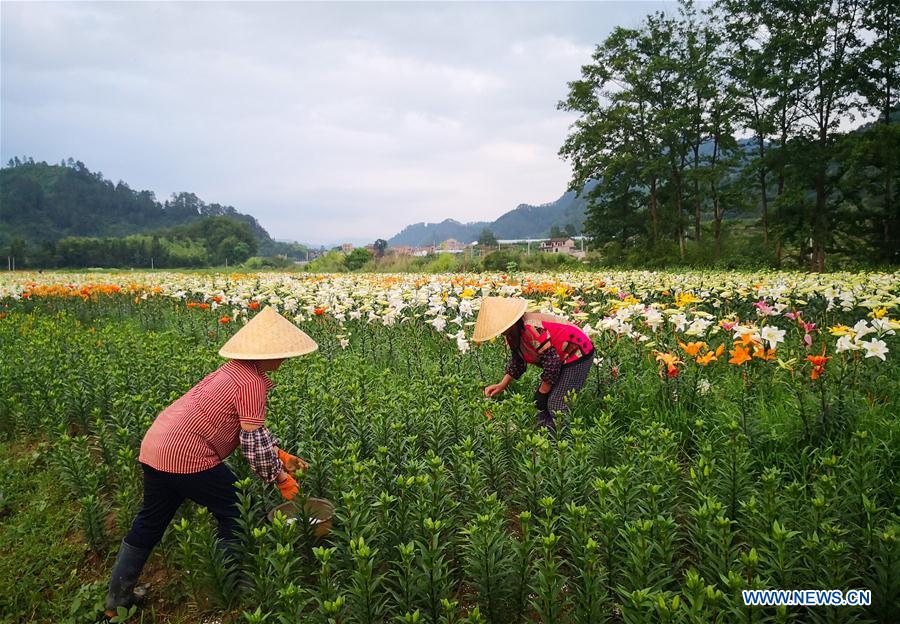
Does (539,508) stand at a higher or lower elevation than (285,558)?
lower

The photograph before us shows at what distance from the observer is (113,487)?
378cm

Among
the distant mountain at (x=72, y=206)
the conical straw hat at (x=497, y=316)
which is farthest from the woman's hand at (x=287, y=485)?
the distant mountain at (x=72, y=206)

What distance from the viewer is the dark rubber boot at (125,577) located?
2631mm

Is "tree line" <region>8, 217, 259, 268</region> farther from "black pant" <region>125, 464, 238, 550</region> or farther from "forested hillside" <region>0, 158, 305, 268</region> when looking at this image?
"black pant" <region>125, 464, 238, 550</region>

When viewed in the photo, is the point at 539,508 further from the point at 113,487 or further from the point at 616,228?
the point at 616,228

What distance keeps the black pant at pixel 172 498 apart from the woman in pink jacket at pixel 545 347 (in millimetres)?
2088

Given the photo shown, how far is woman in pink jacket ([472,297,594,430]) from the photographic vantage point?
13.6 ft

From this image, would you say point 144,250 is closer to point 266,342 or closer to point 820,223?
point 820,223

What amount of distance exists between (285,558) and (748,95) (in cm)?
2844

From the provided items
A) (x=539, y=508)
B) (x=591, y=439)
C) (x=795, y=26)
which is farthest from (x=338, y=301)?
(x=795, y=26)

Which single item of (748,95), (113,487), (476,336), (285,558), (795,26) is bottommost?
(113,487)

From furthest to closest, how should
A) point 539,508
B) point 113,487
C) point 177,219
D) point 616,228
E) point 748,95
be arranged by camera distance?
1. point 177,219
2. point 616,228
3. point 748,95
4. point 113,487
5. point 539,508

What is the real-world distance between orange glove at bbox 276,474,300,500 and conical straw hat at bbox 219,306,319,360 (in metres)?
0.68

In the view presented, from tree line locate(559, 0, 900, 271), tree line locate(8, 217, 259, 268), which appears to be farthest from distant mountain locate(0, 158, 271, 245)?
tree line locate(559, 0, 900, 271)
